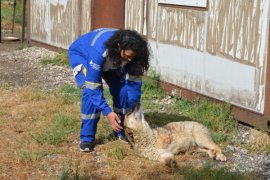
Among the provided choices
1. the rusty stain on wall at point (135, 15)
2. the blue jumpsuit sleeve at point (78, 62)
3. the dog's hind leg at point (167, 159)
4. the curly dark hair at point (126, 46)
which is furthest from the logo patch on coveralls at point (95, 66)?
the rusty stain on wall at point (135, 15)

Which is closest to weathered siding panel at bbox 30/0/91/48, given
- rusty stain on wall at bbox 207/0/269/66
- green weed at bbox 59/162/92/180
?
rusty stain on wall at bbox 207/0/269/66

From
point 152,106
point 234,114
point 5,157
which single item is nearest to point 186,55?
point 152,106

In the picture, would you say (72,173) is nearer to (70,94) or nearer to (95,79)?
(95,79)

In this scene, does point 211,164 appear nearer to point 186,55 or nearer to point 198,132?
point 198,132

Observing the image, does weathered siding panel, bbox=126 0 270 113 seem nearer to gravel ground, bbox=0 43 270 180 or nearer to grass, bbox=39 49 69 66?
gravel ground, bbox=0 43 270 180

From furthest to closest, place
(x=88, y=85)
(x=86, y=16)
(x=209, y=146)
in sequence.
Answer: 1. (x=86, y=16)
2. (x=209, y=146)
3. (x=88, y=85)

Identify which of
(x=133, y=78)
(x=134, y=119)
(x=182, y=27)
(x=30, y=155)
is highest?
(x=182, y=27)

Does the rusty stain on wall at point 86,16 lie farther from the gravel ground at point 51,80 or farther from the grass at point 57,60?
the gravel ground at point 51,80

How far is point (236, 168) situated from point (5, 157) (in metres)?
2.52

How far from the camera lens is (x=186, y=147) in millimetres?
6309

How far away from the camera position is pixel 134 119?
19.1 ft

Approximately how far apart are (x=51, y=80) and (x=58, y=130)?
4.04 metres

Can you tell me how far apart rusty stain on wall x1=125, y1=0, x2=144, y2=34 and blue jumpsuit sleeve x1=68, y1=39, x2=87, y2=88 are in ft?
12.2

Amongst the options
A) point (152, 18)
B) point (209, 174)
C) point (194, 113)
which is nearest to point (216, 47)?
point (194, 113)
